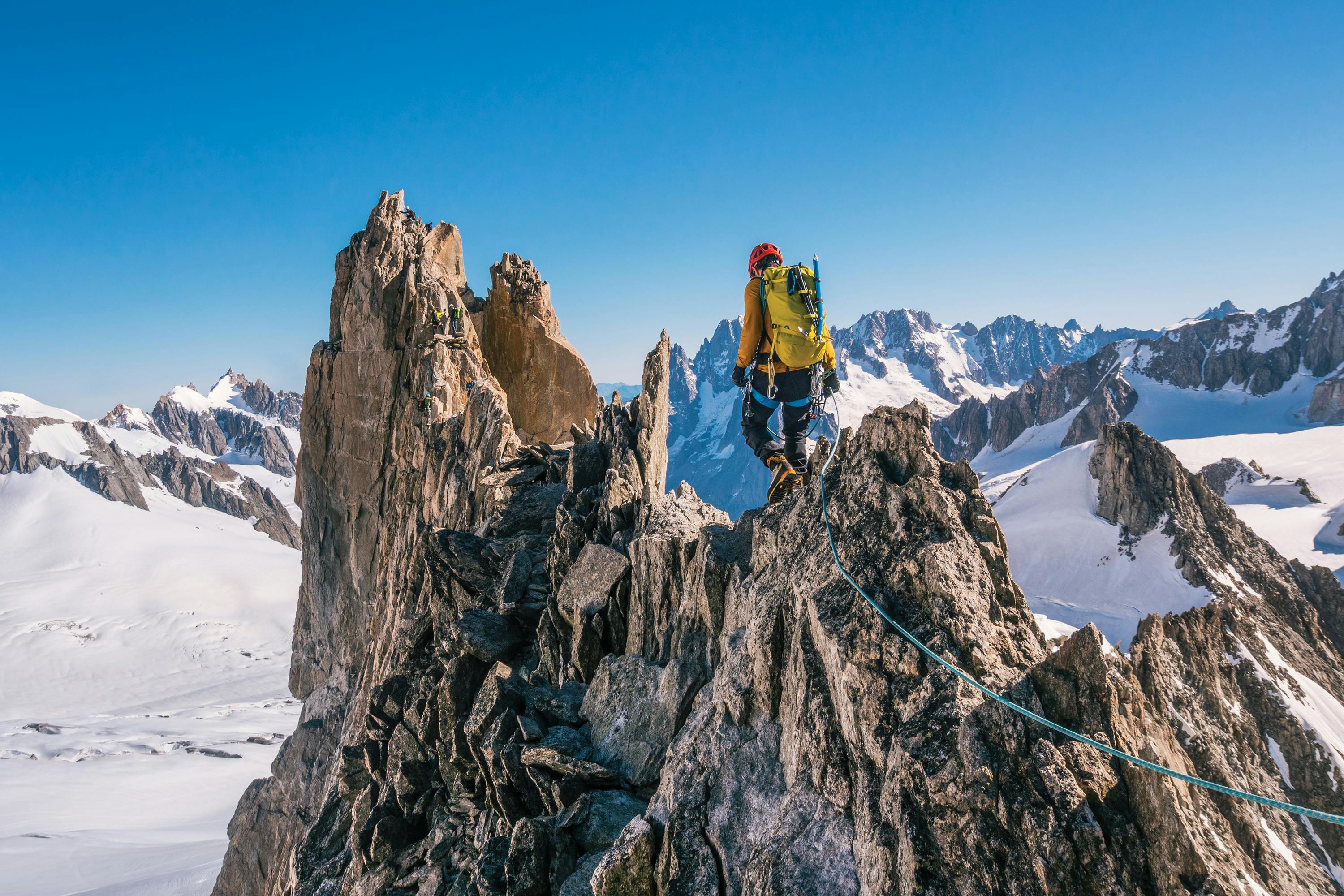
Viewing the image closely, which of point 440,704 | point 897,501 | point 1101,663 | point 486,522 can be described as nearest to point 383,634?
point 486,522

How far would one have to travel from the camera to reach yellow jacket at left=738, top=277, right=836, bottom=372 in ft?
37.1

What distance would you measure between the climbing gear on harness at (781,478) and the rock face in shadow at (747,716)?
566mm

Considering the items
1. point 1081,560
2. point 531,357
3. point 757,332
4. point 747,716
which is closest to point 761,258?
point 757,332

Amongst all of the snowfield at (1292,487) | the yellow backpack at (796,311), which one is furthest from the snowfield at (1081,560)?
the yellow backpack at (796,311)

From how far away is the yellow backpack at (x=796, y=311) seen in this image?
35.4 ft

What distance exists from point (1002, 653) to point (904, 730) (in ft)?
4.85

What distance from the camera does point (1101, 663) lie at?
5.98 metres

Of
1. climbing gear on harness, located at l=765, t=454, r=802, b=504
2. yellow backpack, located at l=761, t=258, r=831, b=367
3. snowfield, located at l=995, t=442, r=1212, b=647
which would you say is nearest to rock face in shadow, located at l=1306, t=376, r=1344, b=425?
snowfield, located at l=995, t=442, r=1212, b=647

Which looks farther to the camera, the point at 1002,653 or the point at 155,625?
the point at 155,625

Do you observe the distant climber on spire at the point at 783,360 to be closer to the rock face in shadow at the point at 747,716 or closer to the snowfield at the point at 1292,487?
the rock face in shadow at the point at 747,716

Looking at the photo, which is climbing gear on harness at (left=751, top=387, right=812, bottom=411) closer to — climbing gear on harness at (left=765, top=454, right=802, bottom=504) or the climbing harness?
climbing gear on harness at (left=765, top=454, right=802, bottom=504)

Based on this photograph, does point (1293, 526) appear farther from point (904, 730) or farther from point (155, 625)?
point (155, 625)

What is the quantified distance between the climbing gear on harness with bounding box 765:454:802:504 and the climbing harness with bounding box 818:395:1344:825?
2790mm

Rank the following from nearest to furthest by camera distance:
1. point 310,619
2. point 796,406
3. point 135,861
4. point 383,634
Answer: point 796,406
point 383,634
point 310,619
point 135,861
